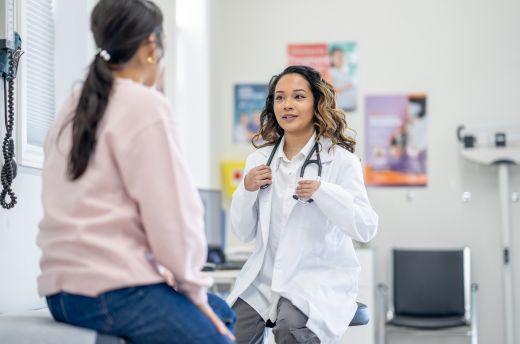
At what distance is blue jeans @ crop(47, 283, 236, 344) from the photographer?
5.00 feet

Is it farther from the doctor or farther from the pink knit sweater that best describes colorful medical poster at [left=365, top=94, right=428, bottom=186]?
the pink knit sweater

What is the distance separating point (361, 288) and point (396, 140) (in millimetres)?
1231

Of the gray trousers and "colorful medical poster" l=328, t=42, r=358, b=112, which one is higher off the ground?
"colorful medical poster" l=328, t=42, r=358, b=112

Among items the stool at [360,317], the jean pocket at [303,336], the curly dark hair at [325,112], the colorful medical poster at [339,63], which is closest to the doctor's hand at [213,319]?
the jean pocket at [303,336]

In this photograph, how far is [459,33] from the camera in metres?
5.43

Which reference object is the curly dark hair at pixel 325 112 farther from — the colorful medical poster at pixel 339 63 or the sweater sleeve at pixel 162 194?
the colorful medical poster at pixel 339 63

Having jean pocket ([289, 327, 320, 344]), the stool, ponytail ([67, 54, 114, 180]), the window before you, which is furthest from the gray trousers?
ponytail ([67, 54, 114, 180])

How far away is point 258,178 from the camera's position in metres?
2.47

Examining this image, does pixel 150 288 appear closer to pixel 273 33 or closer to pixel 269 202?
pixel 269 202

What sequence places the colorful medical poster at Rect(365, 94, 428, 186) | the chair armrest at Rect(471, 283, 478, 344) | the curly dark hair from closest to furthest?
the curly dark hair, the chair armrest at Rect(471, 283, 478, 344), the colorful medical poster at Rect(365, 94, 428, 186)

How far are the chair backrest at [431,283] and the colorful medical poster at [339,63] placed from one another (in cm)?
117

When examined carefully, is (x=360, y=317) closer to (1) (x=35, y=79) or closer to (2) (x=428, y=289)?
(1) (x=35, y=79)

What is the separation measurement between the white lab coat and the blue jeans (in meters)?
0.84

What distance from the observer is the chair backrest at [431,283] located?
5.07m
